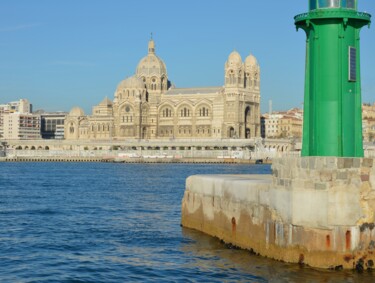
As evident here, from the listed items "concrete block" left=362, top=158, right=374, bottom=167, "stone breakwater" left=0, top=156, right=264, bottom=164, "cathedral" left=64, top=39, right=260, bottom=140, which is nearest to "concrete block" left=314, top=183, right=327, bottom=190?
"concrete block" left=362, top=158, right=374, bottom=167

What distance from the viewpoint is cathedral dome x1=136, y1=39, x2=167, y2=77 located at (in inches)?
6590

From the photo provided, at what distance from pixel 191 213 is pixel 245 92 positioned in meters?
125

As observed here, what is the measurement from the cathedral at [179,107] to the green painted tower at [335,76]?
126227 millimetres

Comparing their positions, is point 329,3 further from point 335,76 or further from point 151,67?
point 151,67

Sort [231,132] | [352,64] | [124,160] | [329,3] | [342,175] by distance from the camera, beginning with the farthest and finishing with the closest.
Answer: [231,132] → [124,160] → [352,64] → [329,3] → [342,175]

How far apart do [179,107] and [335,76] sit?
136 meters

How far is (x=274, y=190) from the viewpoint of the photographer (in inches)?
811

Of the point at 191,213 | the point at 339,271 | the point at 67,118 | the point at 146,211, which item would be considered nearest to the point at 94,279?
the point at 339,271

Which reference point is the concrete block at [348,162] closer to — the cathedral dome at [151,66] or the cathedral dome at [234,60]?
the cathedral dome at [234,60]

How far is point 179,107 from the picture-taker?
156625 mm

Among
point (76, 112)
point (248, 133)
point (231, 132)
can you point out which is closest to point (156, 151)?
point (231, 132)

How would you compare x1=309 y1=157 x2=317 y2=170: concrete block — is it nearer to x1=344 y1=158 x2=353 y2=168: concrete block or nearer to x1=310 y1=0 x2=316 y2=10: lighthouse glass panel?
x1=344 y1=158 x2=353 y2=168: concrete block

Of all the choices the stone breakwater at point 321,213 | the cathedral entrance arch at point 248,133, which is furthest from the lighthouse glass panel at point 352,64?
the cathedral entrance arch at point 248,133

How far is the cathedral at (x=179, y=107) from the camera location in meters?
149
